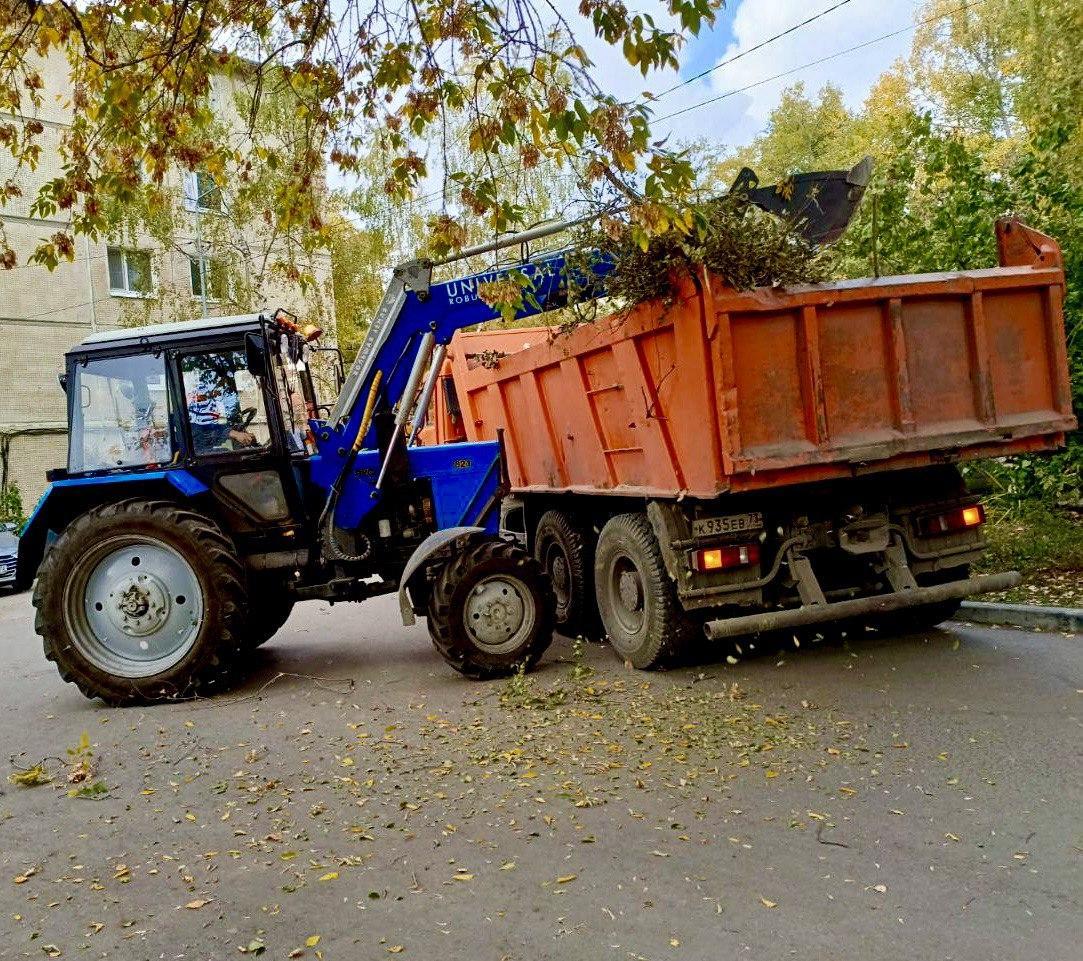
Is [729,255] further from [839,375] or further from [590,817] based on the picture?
[590,817]

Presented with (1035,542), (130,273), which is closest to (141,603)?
(1035,542)

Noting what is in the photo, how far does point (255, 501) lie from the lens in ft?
26.3

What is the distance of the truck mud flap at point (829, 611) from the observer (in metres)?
6.65

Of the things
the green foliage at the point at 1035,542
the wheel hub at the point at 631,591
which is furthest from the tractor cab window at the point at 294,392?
the green foliage at the point at 1035,542

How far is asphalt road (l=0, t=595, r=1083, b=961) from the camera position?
3.53 meters

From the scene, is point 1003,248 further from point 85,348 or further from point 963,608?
point 85,348

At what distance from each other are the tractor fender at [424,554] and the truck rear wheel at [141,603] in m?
1.19

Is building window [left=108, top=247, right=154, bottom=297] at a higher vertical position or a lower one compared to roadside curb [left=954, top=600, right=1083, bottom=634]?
higher

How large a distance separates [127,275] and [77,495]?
2076 cm

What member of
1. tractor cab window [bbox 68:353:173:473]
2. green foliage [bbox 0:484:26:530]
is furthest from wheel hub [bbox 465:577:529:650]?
green foliage [bbox 0:484:26:530]

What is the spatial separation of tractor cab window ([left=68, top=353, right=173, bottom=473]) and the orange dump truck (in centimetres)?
334

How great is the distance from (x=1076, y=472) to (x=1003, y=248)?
375cm

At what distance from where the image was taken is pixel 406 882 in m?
4.03

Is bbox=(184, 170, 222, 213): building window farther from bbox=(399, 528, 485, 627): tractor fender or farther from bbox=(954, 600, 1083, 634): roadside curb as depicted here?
bbox=(954, 600, 1083, 634): roadside curb
